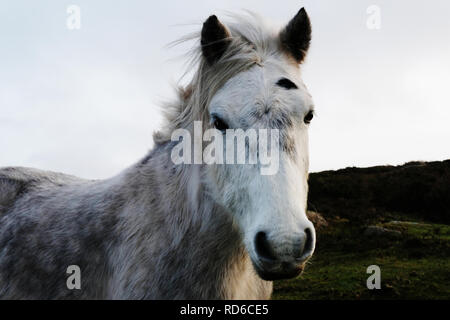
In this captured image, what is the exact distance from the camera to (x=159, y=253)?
12.5 feet

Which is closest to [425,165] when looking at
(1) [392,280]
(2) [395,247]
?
(2) [395,247]

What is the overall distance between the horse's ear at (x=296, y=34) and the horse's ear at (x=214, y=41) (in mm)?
575

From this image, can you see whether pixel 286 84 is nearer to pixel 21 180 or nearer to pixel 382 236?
pixel 21 180

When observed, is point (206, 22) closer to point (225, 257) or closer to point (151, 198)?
point (151, 198)

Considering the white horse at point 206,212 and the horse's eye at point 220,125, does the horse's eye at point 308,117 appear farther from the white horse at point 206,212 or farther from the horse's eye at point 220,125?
the horse's eye at point 220,125

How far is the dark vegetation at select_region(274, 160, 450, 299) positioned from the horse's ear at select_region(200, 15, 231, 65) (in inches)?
99.1

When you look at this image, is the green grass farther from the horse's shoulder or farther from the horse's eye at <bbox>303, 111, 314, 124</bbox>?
the horse's eye at <bbox>303, 111, 314, 124</bbox>

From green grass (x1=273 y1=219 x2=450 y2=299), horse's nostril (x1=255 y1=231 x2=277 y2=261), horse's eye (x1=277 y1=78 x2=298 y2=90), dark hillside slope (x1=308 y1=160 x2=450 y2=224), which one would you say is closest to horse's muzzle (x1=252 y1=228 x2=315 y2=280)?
horse's nostril (x1=255 y1=231 x2=277 y2=261)

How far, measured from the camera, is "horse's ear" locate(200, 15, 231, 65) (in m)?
3.83

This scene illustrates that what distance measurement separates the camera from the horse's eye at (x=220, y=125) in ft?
11.3

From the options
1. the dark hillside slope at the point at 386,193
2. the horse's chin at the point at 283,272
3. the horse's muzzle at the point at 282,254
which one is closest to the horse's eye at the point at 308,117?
the horse's muzzle at the point at 282,254

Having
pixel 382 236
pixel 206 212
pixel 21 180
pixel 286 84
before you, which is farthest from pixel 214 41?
pixel 382 236

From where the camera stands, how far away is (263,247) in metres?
2.96
